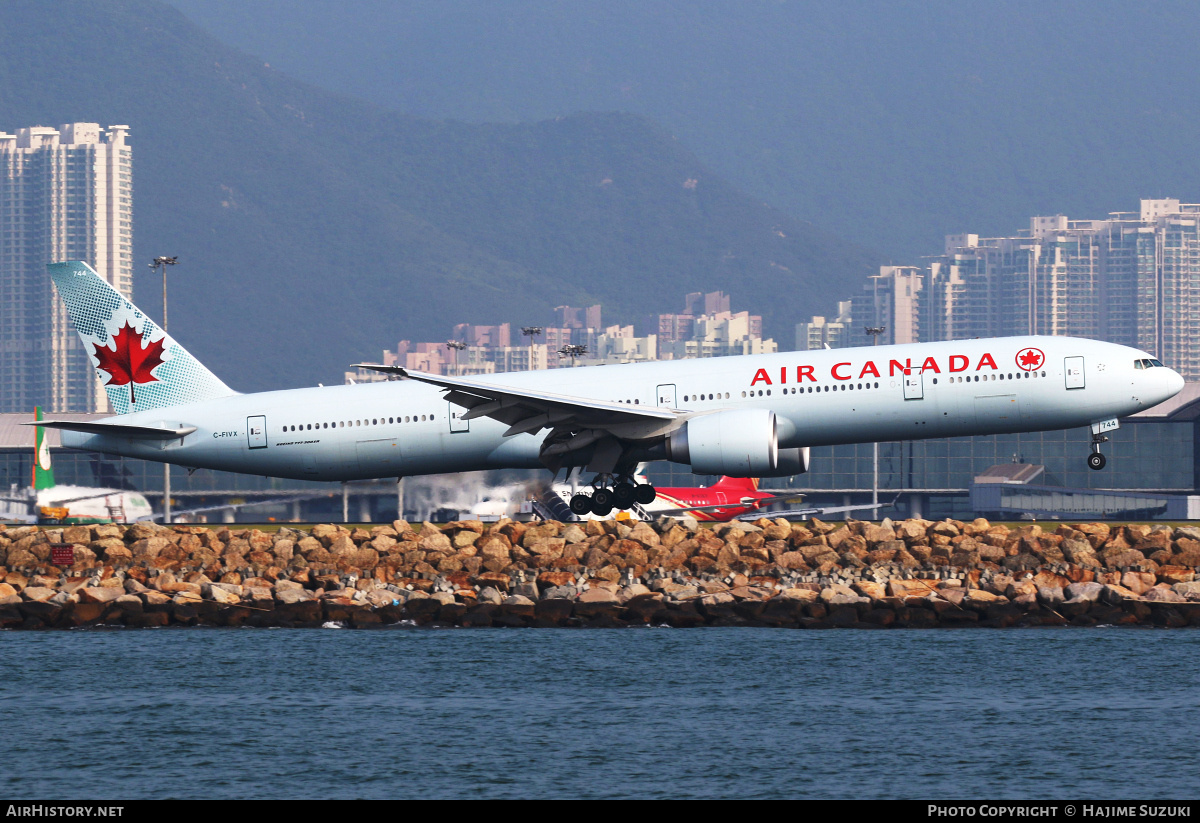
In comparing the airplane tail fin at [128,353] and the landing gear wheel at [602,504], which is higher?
the airplane tail fin at [128,353]

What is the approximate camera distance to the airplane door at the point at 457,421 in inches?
1804

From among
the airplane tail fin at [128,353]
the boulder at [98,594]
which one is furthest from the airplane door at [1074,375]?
the boulder at [98,594]

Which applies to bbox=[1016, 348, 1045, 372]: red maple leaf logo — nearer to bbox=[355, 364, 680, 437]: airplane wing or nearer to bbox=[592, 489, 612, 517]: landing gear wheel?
bbox=[355, 364, 680, 437]: airplane wing

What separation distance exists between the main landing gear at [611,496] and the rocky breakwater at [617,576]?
3.60m

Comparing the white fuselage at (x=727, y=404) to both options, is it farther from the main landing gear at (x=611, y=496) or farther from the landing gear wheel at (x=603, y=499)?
the landing gear wheel at (x=603, y=499)

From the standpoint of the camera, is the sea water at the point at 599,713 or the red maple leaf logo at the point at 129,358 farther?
the red maple leaf logo at the point at 129,358

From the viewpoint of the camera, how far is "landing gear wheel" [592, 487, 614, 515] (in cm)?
4609

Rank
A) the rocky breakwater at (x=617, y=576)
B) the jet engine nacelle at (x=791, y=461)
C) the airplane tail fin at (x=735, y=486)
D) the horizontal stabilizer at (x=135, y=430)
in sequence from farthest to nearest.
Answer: the airplane tail fin at (x=735, y=486)
the rocky breakwater at (x=617, y=576)
the horizontal stabilizer at (x=135, y=430)
the jet engine nacelle at (x=791, y=461)

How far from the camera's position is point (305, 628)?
1927 inches

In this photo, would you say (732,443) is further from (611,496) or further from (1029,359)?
(1029,359)

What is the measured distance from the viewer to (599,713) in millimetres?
36656

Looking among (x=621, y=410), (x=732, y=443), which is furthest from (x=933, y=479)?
(x=621, y=410)
